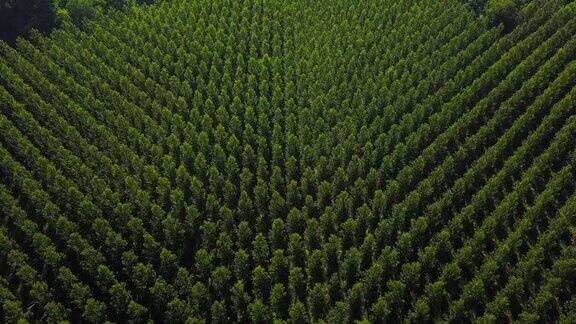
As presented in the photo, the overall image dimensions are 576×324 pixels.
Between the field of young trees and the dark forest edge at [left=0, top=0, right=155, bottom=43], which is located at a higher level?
the dark forest edge at [left=0, top=0, right=155, bottom=43]

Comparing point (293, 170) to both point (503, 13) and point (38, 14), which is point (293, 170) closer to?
point (503, 13)

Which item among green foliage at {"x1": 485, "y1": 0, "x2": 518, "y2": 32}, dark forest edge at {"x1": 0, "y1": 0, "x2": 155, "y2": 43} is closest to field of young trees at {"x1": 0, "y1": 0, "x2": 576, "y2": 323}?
Result: green foliage at {"x1": 485, "y1": 0, "x2": 518, "y2": 32}

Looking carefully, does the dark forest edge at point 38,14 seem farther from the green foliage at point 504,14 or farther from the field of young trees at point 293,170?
the green foliage at point 504,14

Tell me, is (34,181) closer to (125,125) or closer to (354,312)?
(125,125)

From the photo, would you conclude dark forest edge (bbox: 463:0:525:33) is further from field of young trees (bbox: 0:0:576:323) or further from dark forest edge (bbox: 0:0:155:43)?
dark forest edge (bbox: 0:0:155:43)

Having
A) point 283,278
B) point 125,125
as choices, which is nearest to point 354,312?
point 283,278

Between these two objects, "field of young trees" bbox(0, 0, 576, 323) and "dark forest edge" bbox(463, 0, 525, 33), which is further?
"dark forest edge" bbox(463, 0, 525, 33)
